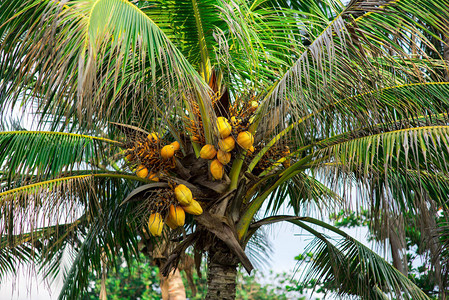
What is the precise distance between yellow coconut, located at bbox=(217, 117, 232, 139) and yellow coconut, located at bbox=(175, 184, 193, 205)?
1.69 ft

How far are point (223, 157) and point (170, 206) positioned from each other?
58cm

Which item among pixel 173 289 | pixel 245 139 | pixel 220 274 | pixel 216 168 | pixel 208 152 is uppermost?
pixel 245 139

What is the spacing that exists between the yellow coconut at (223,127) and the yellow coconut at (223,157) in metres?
0.15

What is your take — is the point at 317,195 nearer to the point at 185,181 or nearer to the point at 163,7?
the point at 185,181

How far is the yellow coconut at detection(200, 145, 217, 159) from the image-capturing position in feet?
12.7

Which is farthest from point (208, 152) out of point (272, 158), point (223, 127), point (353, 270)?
point (353, 270)

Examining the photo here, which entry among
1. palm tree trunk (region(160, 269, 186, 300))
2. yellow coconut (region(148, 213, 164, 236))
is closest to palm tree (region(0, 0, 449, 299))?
yellow coconut (region(148, 213, 164, 236))

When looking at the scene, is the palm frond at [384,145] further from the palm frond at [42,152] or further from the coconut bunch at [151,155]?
the palm frond at [42,152]

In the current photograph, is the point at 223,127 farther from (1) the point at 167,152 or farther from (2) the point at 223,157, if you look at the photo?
(1) the point at 167,152

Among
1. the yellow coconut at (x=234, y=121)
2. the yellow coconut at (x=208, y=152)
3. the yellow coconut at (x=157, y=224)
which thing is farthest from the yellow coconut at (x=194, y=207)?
the yellow coconut at (x=234, y=121)

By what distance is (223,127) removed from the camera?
371 cm

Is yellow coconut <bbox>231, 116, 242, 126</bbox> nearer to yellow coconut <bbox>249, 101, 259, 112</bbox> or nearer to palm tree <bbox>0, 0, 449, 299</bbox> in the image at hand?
palm tree <bbox>0, 0, 449, 299</bbox>

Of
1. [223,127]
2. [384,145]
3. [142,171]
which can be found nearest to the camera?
[384,145]

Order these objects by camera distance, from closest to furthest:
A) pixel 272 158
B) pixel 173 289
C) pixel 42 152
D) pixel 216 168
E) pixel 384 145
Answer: pixel 384 145, pixel 216 168, pixel 272 158, pixel 42 152, pixel 173 289
